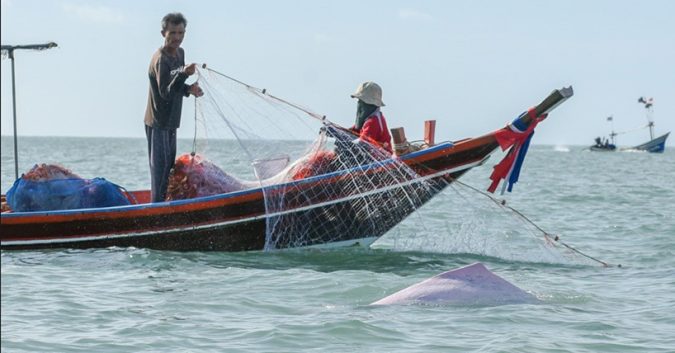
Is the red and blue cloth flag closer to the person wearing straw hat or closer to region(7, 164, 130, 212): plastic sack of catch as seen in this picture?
the person wearing straw hat

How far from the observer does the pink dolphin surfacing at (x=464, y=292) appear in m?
7.45

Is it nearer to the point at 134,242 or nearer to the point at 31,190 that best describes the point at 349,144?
the point at 134,242

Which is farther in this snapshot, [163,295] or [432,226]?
[432,226]

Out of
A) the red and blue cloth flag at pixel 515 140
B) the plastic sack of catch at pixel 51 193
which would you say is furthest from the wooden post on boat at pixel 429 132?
the plastic sack of catch at pixel 51 193

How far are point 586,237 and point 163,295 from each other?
742 centimetres

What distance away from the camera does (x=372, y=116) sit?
33.2 feet

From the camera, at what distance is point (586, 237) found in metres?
13.9

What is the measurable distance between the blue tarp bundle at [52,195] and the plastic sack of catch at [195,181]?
0.76 metres

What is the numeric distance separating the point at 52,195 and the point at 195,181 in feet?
4.52

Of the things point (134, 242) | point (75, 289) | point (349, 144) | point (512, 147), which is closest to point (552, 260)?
point (512, 147)

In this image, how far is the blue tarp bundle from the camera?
10344 mm

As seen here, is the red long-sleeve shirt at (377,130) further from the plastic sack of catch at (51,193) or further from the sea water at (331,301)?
the plastic sack of catch at (51,193)

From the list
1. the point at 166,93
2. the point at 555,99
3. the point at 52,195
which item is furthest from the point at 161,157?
the point at 555,99

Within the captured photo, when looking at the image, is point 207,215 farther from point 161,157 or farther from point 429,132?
point 429,132
